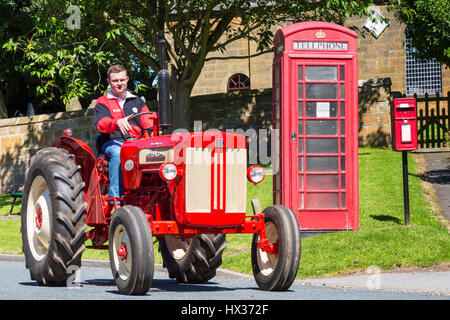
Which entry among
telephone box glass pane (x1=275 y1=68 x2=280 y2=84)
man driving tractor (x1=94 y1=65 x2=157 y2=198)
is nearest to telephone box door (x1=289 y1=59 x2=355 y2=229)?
telephone box glass pane (x1=275 y1=68 x2=280 y2=84)

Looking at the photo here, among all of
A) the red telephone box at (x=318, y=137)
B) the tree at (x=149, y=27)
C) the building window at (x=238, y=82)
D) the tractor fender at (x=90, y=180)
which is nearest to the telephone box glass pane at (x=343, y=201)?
the red telephone box at (x=318, y=137)

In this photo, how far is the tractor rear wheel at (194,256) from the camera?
8.16m

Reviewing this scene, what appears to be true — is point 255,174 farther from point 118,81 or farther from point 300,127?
point 300,127

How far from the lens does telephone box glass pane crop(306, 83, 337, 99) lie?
1260cm

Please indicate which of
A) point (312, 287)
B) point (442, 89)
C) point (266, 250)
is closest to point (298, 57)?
point (312, 287)

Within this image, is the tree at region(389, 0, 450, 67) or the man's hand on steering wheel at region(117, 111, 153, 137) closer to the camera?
the man's hand on steering wheel at region(117, 111, 153, 137)

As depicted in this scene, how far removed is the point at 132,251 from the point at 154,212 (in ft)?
3.01

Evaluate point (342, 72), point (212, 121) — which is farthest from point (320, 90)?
point (212, 121)

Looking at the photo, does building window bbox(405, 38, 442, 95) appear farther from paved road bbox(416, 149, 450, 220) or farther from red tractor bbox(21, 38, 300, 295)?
red tractor bbox(21, 38, 300, 295)

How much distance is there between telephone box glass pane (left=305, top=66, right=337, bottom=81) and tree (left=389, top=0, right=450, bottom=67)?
560 cm

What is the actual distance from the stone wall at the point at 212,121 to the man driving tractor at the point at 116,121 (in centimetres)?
1367

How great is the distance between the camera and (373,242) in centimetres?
1073

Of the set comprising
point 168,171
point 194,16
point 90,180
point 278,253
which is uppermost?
point 194,16
